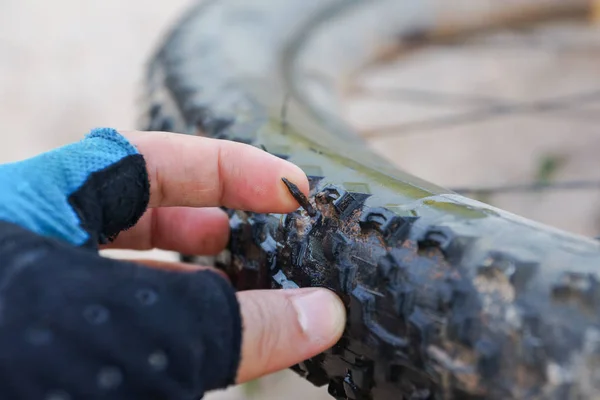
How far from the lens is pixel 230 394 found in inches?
53.4

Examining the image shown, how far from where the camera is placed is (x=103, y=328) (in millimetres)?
410

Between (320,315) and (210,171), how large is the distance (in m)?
0.20

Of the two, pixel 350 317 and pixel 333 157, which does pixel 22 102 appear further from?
pixel 350 317

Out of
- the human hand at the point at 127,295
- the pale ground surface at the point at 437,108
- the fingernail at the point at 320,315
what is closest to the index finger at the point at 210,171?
the human hand at the point at 127,295

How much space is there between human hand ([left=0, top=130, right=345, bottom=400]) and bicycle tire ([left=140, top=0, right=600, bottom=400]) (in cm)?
4

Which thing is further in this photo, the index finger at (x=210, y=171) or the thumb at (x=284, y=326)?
the index finger at (x=210, y=171)

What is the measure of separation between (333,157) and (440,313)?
26 centimetres

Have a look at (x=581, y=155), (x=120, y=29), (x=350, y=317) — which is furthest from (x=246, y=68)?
(x=120, y=29)

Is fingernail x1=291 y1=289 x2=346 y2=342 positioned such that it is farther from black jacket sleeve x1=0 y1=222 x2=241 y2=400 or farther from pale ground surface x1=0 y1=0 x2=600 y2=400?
pale ground surface x1=0 y1=0 x2=600 y2=400

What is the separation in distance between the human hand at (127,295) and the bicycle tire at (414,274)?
0.04 metres

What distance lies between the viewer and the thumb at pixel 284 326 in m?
0.48

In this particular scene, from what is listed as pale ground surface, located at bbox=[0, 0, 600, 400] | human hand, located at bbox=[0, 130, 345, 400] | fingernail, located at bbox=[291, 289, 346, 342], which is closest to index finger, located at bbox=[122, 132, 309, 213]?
human hand, located at bbox=[0, 130, 345, 400]

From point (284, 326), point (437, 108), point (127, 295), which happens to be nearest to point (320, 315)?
point (284, 326)

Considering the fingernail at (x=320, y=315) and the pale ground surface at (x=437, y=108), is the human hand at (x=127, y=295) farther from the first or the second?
the pale ground surface at (x=437, y=108)
